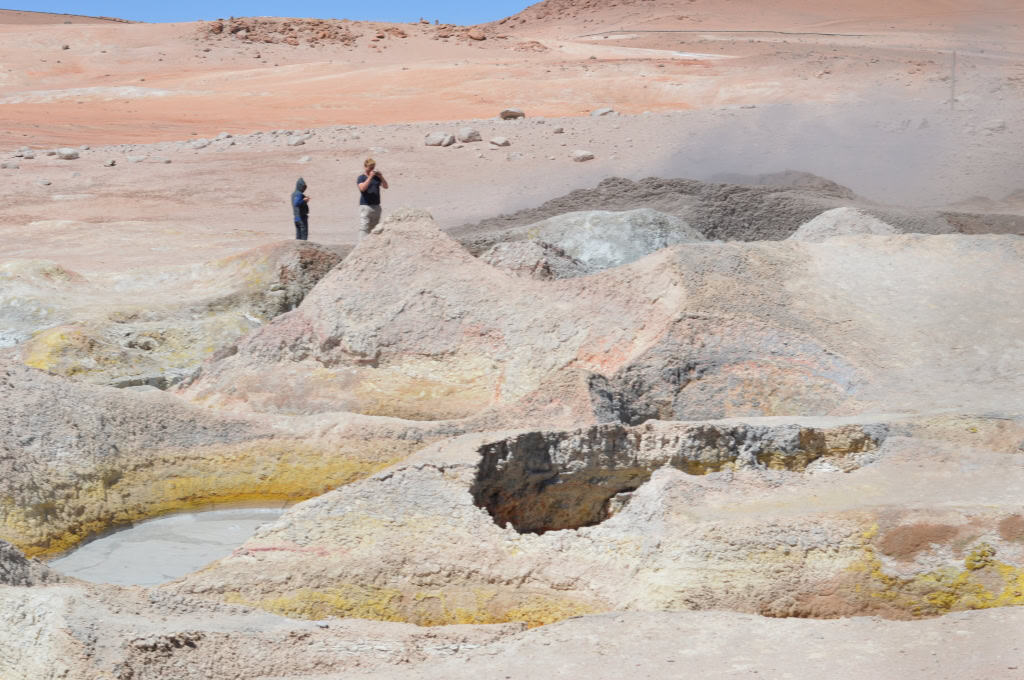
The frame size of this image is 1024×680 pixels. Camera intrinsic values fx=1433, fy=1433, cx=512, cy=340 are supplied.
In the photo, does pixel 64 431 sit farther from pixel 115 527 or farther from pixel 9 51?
pixel 9 51

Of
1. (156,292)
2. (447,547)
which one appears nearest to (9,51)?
(156,292)

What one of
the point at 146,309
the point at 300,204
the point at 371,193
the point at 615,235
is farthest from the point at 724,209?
the point at 146,309

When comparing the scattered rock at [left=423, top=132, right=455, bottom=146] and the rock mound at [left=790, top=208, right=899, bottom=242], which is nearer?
the rock mound at [left=790, top=208, right=899, bottom=242]

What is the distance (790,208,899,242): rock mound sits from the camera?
10.3 m

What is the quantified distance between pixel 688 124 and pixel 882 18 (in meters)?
26.5

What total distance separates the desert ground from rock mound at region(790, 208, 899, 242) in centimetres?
3

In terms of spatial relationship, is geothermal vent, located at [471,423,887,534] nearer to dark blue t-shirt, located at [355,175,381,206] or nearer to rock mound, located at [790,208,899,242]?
rock mound, located at [790,208,899,242]

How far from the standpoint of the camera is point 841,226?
34.0 feet

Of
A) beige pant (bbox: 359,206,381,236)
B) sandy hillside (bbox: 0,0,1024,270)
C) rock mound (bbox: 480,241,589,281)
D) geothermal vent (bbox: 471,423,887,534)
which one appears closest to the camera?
geothermal vent (bbox: 471,423,887,534)

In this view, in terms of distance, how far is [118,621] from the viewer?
176 inches

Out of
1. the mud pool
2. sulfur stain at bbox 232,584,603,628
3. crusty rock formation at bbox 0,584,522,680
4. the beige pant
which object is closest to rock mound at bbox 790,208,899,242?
the beige pant

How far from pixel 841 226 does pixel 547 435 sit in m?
4.80

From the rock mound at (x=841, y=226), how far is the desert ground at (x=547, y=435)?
3 cm

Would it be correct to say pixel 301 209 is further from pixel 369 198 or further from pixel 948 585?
pixel 948 585
